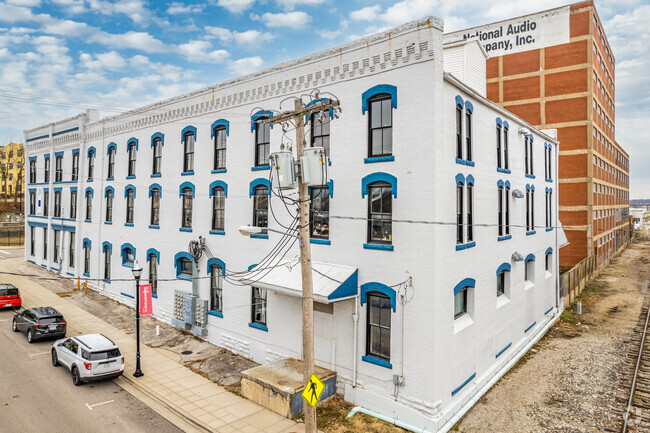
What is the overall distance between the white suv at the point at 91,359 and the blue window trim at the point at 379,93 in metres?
13.2

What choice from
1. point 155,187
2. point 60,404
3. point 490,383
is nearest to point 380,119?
point 490,383

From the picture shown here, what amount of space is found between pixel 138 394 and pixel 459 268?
1257 centimetres

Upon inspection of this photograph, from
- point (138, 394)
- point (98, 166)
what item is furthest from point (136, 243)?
point (138, 394)

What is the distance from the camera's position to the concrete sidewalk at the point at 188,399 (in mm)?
12766

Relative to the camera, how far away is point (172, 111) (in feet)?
72.8

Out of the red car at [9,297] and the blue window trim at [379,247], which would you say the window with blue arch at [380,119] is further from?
the red car at [9,297]

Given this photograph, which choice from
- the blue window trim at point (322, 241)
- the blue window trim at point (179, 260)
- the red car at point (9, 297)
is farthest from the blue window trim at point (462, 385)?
the red car at point (9, 297)

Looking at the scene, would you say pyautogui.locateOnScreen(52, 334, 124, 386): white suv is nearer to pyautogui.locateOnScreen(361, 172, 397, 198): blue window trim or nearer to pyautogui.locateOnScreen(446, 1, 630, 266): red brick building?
pyautogui.locateOnScreen(361, 172, 397, 198): blue window trim

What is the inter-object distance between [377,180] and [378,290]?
3.70 m

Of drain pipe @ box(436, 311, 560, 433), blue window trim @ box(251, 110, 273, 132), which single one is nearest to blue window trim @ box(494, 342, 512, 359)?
drain pipe @ box(436, 311, 560, 433)

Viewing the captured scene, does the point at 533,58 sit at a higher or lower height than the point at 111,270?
higher

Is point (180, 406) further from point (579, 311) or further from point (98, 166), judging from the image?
point (579, 311)

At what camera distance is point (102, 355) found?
1534cm

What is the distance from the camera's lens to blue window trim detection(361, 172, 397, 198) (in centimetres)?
1334
